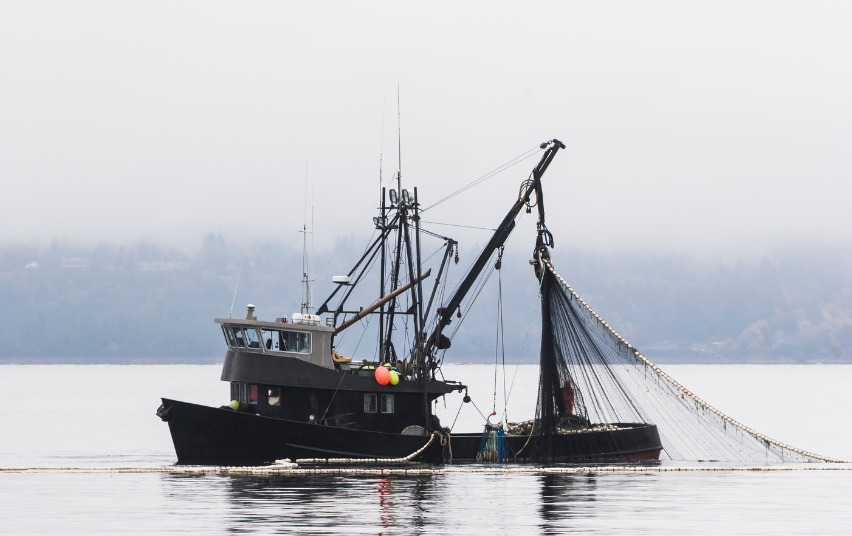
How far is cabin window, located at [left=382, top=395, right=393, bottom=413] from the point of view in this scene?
1384 inches

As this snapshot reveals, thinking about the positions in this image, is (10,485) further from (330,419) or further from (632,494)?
(632,494)

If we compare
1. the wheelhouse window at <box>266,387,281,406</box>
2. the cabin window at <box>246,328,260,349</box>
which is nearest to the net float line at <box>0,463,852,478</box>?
the wheelhouse window at <box>266,387,281,406</box>

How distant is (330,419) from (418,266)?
19.6 feet

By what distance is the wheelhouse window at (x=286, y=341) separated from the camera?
3403 cm

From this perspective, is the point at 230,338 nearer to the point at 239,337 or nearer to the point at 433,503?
the point at 239,337

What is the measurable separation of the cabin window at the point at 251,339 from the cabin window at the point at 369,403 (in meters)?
4.06

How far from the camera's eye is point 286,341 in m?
34.2

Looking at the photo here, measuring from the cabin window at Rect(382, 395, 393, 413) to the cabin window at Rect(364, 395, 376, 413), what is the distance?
325 millimetres

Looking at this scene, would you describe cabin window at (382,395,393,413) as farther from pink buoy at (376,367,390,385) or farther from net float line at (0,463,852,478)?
net float line at (0,463,852,478)

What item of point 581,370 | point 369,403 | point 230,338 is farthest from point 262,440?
point 581,370

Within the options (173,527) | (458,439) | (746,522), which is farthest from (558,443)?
(173,527)

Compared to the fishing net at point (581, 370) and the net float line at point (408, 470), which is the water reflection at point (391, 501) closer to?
the net float line at point (408, 470)

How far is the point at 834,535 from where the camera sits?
2433 centimetres

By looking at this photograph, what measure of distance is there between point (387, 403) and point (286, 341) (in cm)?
408
